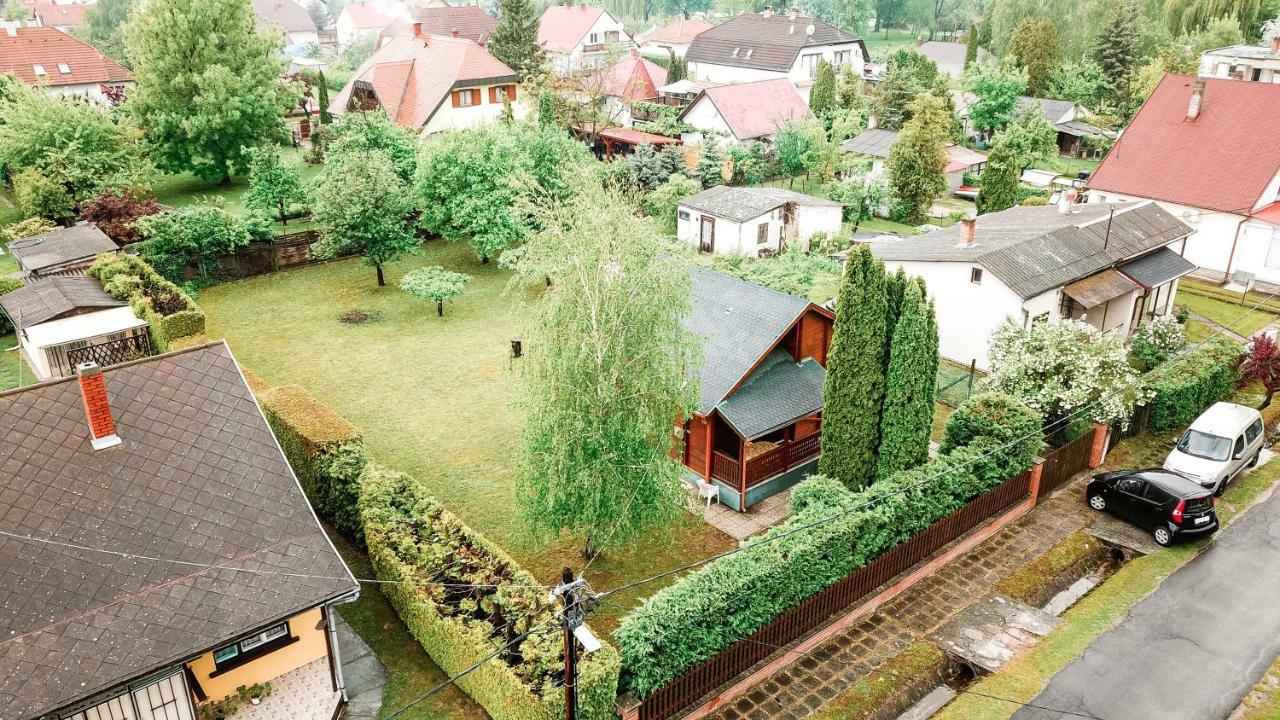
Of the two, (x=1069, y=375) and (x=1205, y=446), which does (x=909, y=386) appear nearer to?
(x=1069, y=375)

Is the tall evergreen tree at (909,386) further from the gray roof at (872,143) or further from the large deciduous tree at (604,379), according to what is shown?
the gray roof at (872,143)

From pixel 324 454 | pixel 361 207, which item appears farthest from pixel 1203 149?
pixel 324 454

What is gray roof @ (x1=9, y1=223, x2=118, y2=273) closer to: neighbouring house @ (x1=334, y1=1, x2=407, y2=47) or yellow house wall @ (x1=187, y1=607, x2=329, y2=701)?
yellow house wall @ (x1=187, y1=607, x2=329, y2=701)

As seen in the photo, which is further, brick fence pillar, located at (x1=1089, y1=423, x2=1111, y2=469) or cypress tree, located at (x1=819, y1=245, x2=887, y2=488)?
brick fence pillar, located at (x1=1089, y1=423, x2=1111, y2=469)

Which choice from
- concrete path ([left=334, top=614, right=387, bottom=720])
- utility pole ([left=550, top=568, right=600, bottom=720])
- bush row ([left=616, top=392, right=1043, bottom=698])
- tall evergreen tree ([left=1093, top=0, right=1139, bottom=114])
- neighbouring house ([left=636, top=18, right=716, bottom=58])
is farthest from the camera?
neighbouring house ([left=636, top=18, right=716, bottom=58])

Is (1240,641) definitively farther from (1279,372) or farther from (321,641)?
(321,641)

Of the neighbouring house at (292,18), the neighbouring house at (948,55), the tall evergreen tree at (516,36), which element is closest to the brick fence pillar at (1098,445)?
the tall evergreen tree at (516,36)

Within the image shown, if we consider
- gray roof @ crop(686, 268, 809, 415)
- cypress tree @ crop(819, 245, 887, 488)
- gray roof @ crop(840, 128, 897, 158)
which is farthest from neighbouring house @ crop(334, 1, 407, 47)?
cypress tree @ crop(819, 245, 887, 488)
